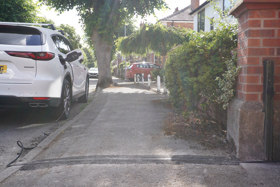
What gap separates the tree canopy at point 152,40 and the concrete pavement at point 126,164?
766 inches

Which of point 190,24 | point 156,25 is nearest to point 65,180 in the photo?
point 156,25

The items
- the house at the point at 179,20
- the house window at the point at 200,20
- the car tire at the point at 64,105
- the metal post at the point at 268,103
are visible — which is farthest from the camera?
the house at the point at 179,20

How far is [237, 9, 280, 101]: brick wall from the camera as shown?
142 inches

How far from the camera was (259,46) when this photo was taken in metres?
3.62

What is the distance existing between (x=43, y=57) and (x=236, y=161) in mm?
3799

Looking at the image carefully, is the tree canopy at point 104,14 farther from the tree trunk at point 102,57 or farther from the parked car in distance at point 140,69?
the parked car in distance at point 140,69

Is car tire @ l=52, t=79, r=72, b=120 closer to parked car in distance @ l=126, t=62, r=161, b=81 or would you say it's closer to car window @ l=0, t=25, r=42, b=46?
car window @ l=0, t=25, r=42, b=46

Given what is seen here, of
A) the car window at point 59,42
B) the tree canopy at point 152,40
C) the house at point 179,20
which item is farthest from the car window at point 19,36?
the house at point 179,20

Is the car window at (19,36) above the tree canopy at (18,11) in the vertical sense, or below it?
below

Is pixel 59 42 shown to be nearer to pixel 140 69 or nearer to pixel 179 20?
pixel 140 69

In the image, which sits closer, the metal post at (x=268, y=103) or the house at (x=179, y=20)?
the metal post at (x=268, y=103)

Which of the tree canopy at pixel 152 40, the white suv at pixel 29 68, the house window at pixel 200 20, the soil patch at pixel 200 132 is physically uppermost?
the house window at pixel 200 20

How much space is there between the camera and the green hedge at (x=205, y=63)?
4672 millimetres

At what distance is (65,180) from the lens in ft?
10.5
